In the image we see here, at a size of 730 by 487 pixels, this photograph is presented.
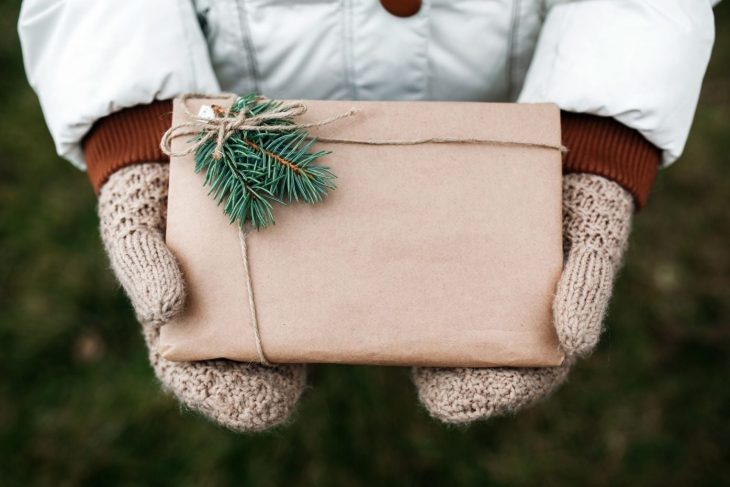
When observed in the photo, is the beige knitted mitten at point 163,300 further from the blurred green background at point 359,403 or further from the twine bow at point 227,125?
the blurred green background at point 359,403

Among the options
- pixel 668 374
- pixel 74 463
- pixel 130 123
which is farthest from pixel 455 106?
pixel 74 463

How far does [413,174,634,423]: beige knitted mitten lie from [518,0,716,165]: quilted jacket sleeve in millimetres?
97

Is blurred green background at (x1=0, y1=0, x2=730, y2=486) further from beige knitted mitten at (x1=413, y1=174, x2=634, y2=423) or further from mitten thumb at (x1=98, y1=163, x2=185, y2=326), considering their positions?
mitten thumb at (x1=98, y1=163, x2=185, y2=326)

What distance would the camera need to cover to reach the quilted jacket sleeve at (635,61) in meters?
0.87

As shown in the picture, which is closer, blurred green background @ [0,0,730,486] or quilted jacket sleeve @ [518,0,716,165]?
quilted jacket sleeve @ [518,0,716,165]

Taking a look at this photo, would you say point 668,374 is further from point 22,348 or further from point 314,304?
point 22,348

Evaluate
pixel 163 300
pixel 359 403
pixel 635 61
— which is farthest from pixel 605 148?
pixel 359 403

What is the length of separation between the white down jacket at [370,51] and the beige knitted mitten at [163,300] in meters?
0.11

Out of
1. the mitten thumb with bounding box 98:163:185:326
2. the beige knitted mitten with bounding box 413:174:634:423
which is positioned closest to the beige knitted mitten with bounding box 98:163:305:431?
the mitten thumb with bounding box 98:163:185:326

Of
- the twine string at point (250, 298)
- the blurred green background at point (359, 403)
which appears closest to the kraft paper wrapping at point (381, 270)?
the twine string at point (250, 298)

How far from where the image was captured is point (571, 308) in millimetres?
808

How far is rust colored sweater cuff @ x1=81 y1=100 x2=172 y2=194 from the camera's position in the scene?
0.91 metres

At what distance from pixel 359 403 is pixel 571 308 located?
0.76 meters

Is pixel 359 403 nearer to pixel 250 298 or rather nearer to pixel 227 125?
pixel 250 298
